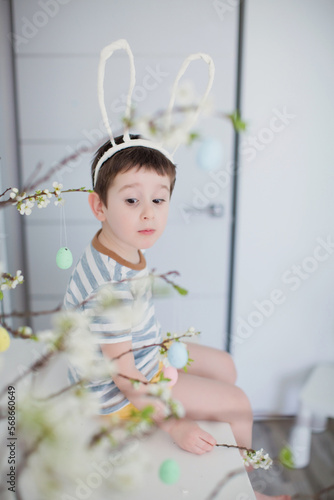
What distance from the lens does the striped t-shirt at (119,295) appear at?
2.60 feet

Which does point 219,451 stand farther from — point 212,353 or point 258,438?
point 258,438

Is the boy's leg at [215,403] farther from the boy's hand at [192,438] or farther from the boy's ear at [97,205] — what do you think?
the boy's ear at [97,205]

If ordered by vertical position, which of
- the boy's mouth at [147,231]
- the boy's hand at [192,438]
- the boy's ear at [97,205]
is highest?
the boy's ear at [97,205]

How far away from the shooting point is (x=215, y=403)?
93 centimetres

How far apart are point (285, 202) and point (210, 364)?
0.80m

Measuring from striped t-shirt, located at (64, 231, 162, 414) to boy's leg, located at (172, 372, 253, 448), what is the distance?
80mm

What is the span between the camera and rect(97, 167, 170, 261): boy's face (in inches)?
27.8

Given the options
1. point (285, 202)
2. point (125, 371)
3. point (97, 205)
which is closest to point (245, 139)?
point (285, 202)

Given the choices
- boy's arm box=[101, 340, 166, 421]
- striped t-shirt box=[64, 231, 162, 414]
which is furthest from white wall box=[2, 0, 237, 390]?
boy's arm box=[101, 340, 166, 421]

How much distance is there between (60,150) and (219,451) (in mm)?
1215

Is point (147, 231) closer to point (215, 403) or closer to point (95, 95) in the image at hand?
point (215, 403)

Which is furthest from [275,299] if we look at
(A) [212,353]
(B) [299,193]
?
(A) [212,353]

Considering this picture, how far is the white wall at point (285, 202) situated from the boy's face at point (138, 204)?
98 cm

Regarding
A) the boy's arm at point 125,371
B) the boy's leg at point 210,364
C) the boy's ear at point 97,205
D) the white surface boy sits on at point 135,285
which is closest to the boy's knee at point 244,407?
the white surface boy sits on at point 135,285
